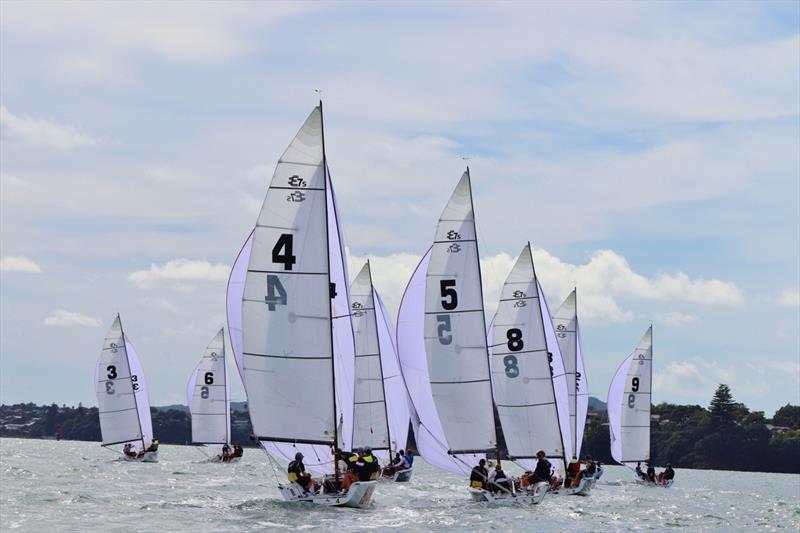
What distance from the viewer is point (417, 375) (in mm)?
39156

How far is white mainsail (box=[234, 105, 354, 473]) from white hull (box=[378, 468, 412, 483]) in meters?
17.6

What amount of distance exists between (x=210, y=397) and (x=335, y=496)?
138 ft

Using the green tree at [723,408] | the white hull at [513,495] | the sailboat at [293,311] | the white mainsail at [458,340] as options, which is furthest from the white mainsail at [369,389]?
the green tree at [723,408]

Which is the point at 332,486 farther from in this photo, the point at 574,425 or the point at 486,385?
the point at 574,425

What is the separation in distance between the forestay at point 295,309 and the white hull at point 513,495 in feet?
22.0

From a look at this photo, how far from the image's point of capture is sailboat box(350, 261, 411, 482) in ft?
168

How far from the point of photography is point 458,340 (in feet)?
125

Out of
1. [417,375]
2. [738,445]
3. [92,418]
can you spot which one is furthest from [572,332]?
[92,418]

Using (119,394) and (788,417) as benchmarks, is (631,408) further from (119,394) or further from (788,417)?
(788,417)

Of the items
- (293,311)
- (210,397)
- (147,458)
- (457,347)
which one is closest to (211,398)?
(210,397)

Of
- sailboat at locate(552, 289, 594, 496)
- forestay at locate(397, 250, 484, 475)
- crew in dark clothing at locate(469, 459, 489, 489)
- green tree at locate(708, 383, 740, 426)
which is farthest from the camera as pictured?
green tree at locate(708, 383, 740, 426)

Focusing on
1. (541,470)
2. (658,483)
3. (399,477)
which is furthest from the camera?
(658,483)

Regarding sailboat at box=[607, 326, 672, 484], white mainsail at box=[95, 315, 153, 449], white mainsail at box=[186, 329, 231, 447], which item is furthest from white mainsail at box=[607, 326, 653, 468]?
white mainsail at box=[95, 315, 153, 449]

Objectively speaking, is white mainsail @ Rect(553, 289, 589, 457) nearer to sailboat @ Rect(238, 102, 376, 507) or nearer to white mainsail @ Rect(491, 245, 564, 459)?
white mainsail @ Rect(491, 245, 564, 459)
